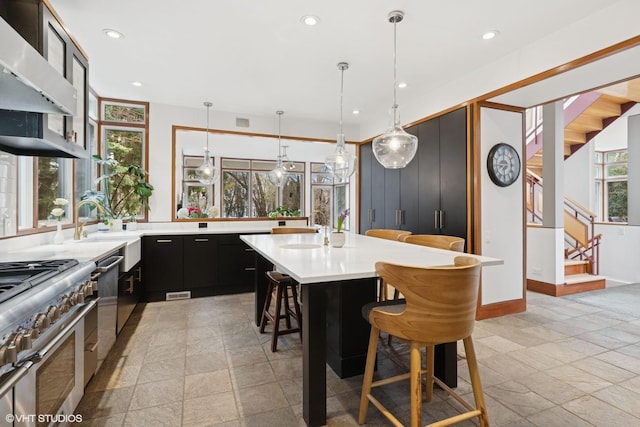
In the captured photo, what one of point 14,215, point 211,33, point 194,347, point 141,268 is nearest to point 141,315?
point 141,268

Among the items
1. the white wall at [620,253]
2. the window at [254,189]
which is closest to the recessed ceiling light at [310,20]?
the white wall at [620,253]

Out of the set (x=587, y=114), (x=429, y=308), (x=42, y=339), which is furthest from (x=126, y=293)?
(x=587, y=114)

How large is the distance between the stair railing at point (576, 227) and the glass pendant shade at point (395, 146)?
3784mm

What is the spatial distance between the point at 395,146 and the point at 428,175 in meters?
1.61

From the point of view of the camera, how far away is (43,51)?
194cm

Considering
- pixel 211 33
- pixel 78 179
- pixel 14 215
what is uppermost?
pixel 211 33

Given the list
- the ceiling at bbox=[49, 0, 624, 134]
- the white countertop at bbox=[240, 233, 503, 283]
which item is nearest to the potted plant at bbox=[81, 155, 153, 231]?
the ceiling at bbox=[49, 0, 624, 134]

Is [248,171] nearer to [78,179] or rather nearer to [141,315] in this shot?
[78,179]

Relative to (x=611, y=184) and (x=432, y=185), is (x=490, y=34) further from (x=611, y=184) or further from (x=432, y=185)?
(x=611, y=184)

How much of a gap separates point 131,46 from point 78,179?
1878mm

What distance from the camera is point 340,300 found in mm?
2273

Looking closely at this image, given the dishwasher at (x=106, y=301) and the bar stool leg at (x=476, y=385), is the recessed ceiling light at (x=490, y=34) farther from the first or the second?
the dishwasher at (x=106, y=301)

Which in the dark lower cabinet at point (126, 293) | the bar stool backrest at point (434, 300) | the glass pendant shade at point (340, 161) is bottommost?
the dark lower cabinet at point (126, 293)

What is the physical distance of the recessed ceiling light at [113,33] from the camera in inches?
108
